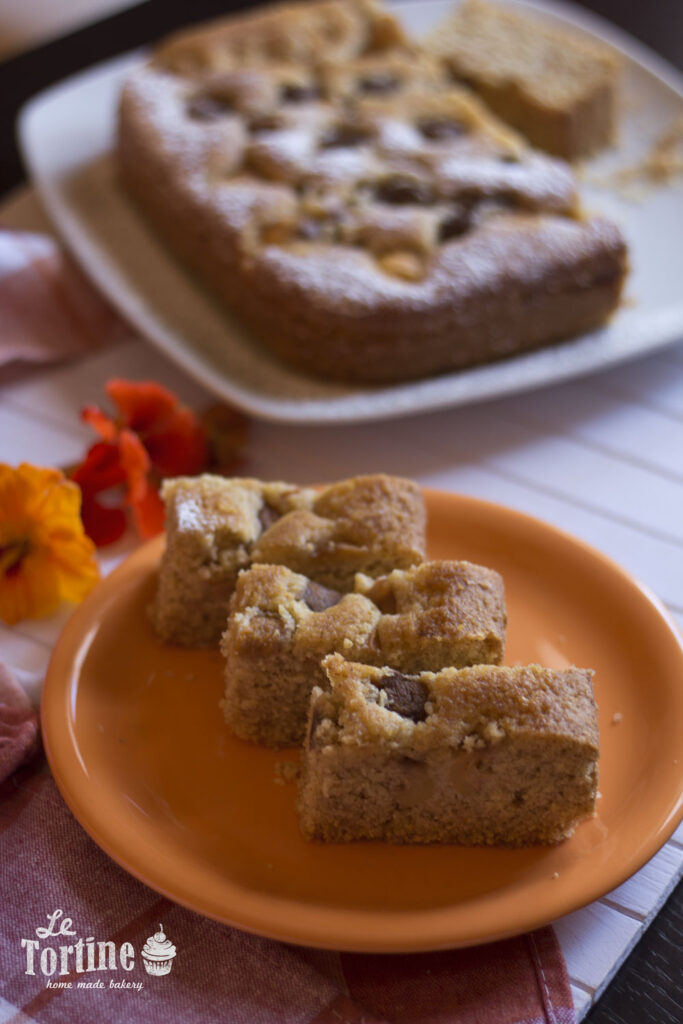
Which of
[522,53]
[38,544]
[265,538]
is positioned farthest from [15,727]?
[522,53]

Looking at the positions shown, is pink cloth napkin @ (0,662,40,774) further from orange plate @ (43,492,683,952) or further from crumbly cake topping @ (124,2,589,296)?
crumbly cake topping @ (124,2,589,296)

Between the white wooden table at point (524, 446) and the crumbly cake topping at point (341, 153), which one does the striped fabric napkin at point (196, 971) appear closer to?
the white wooden table at point (524, 446)

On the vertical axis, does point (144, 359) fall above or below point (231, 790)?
below

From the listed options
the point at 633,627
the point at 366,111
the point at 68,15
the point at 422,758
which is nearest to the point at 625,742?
the point at 633,627

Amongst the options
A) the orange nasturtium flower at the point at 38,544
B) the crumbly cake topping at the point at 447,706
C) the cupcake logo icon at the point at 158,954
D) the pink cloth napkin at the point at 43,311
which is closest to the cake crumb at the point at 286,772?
the crumbly cake topping at the point at 447,706

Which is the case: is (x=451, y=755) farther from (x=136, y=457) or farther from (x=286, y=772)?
(x=136, y=457)

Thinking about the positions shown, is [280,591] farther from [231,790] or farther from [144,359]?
[144,359]
